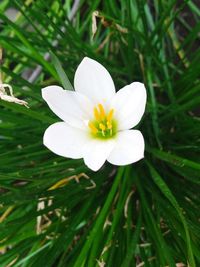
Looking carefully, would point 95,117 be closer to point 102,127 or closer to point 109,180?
point 102,127

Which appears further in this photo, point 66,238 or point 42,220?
point 42,220

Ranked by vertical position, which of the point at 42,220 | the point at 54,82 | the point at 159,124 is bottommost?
the point at 42,220

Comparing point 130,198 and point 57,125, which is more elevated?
point 57,125

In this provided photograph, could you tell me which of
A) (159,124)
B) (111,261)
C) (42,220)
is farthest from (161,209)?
(42,220)

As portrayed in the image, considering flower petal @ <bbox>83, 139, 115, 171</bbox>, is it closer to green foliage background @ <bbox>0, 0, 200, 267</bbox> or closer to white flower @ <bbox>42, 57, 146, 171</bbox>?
white flower @ <bbox>42, 57, 146, 171</bbox>

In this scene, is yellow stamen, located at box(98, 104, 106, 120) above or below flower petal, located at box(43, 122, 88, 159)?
above

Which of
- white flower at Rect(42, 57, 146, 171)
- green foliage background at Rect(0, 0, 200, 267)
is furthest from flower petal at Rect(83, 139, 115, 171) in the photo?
green foliage background at Rect(0, 0, 200, 267)

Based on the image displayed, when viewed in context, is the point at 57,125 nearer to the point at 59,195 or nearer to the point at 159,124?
the point at 59,195
